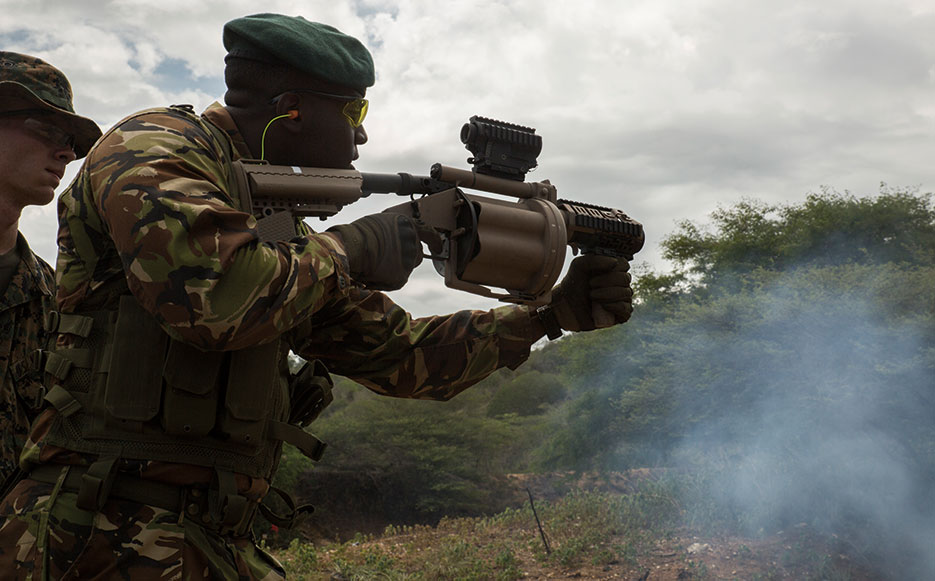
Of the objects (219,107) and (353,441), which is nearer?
(219,107)

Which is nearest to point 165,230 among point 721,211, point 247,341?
point 247,341

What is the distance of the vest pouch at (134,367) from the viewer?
2162mm

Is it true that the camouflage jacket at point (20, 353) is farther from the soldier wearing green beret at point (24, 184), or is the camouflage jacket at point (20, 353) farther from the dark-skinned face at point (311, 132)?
the dark-skinned face at point (311, 132)

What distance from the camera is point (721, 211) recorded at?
16141mm

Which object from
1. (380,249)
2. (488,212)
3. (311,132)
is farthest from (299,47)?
(488,212)

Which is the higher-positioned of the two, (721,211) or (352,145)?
(721,211)

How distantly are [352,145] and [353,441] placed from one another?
531 inches

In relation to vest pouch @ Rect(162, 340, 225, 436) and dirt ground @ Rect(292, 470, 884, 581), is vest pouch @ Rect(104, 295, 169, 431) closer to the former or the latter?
vest pouch @ Rect(162, 340, 225, 436)

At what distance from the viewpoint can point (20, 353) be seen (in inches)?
153

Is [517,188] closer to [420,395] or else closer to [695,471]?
[420,395]

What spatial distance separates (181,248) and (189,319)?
17 cm

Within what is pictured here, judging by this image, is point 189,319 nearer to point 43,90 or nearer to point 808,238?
point 43,90

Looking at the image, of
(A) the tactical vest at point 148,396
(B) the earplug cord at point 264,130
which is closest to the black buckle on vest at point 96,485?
(A) the tactical vest at point 148,396

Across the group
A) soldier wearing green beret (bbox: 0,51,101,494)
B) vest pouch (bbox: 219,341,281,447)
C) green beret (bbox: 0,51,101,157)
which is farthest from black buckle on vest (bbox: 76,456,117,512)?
green beret (bbox: 0,51,101,157)
